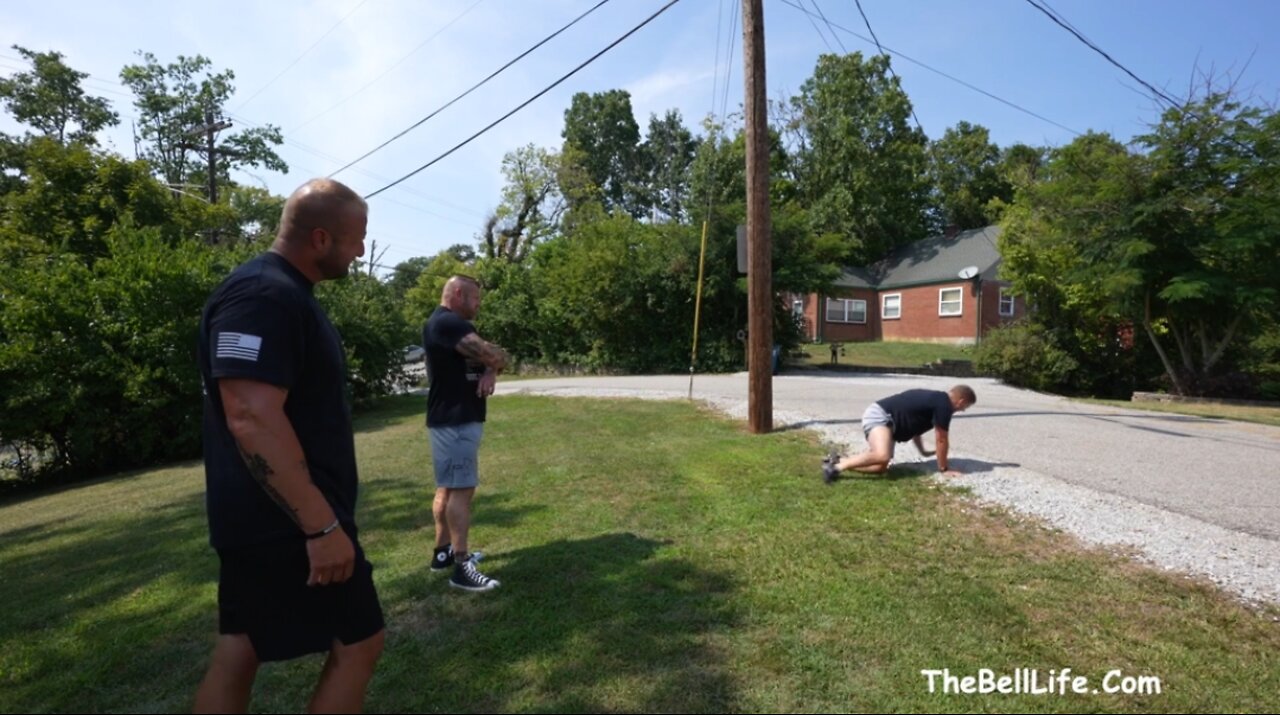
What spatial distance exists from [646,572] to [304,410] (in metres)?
2.56

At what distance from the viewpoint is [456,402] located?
3963 mm

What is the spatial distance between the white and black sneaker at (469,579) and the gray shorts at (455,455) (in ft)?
1.47

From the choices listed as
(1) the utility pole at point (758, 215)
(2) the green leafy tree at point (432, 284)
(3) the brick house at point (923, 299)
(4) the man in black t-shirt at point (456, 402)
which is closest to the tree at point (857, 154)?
(3) the brick house at point (923, 299)

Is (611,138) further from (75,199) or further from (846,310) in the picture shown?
(75,199)

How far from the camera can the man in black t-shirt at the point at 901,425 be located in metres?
6.01

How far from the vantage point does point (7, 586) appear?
16.2 feet

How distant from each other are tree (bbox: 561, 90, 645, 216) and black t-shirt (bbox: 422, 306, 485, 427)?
6074cm

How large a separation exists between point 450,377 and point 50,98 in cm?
4155

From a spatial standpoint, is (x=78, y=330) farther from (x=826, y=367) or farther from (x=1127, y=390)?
(x=1127, y=390)

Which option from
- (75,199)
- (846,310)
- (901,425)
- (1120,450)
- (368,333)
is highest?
(75,199)

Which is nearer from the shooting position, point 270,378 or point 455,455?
point 270,378

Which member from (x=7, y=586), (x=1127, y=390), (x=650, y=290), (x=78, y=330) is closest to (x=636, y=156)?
(x=650, y=290)

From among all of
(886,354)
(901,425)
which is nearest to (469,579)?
(901,425)

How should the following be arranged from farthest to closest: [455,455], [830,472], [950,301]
Result: [950,301]
[830,472]
[455,455]
